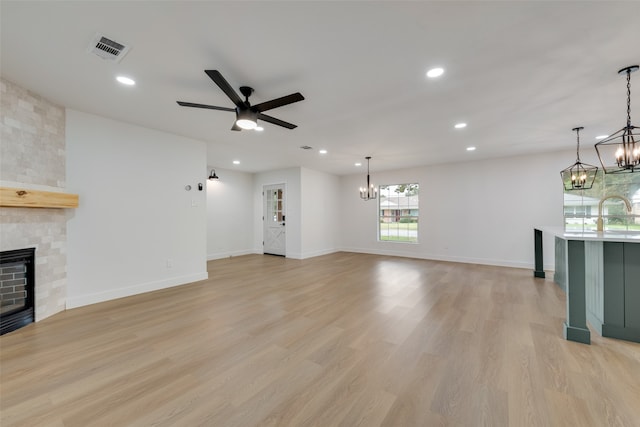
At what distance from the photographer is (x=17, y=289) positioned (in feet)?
9.48

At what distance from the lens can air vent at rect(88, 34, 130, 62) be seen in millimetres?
2078

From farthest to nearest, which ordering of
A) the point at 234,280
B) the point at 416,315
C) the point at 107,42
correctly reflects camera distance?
the point at 234,280 → the point at 416,315 → the point at 107,42

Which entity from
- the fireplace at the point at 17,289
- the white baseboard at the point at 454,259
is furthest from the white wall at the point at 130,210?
the white baseboard at the point at 454,259

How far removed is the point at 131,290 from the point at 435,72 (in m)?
5.09

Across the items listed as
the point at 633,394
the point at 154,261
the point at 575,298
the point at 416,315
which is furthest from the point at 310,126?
the point at 633,394

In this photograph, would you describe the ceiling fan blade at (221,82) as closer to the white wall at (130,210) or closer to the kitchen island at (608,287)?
the white wall at (130,210)

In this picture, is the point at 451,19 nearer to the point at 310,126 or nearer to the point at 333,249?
the point at 310,126

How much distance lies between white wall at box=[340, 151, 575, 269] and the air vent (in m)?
6.80

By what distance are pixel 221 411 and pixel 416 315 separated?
94.2 inches

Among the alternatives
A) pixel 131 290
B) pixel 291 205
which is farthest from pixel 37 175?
pixel 291 205

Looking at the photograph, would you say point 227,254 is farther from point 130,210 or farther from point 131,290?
point 130,210

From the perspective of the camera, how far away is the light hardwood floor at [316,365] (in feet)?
5.23

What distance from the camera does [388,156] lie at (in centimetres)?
598

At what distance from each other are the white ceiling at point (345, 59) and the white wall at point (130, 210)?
0.43 m
